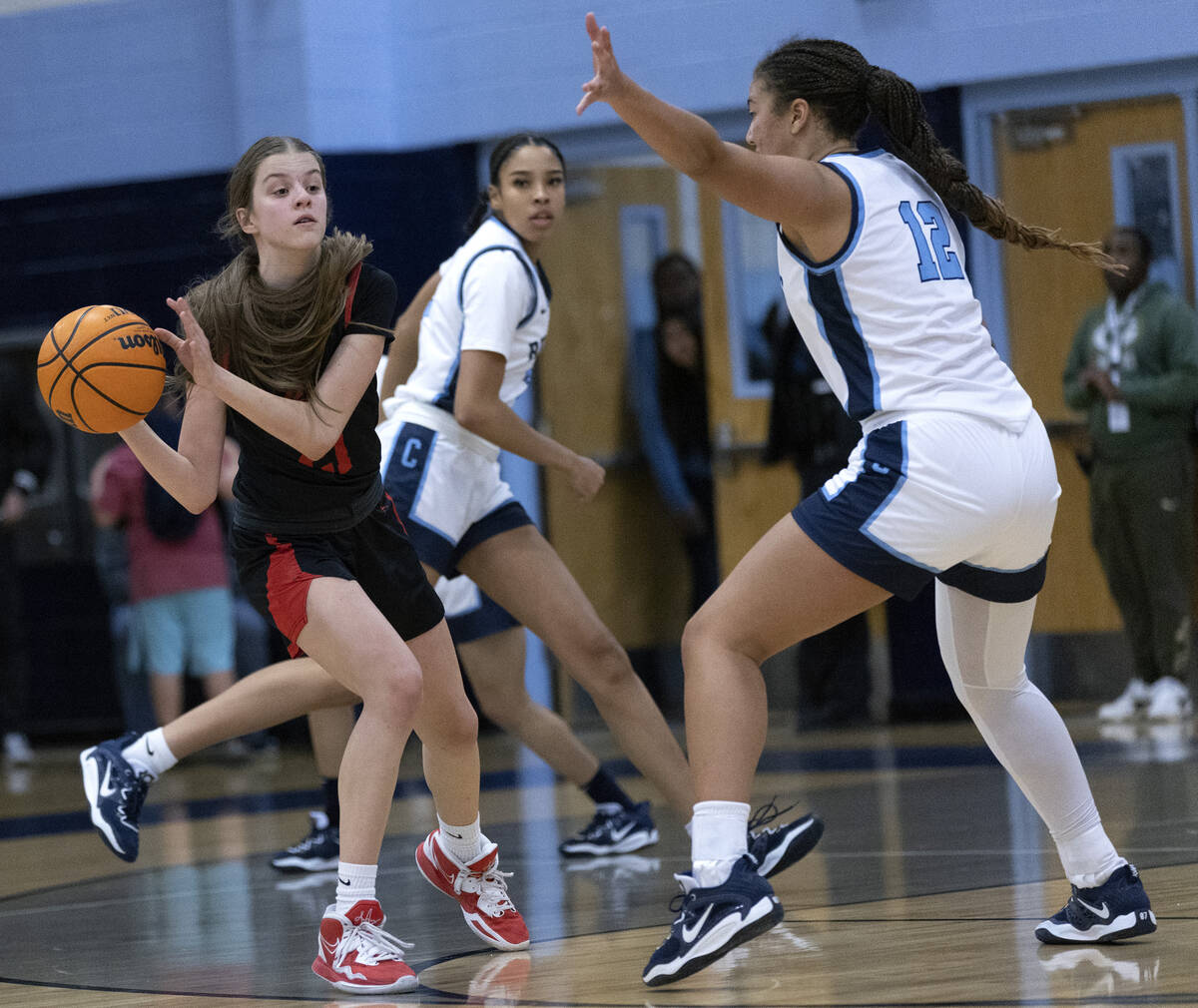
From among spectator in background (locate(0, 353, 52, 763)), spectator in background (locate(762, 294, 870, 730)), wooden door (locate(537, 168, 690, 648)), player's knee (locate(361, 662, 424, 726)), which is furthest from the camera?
wooden door (locate(537, 168, 690, 648))

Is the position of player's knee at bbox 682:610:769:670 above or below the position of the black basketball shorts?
below

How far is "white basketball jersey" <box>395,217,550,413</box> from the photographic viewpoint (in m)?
4.88

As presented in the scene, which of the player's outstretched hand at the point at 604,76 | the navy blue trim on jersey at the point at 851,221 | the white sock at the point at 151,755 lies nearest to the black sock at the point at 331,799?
the white sock at the point at 151,755

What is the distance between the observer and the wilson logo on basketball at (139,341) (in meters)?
3.64

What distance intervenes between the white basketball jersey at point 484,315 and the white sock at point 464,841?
136 cm

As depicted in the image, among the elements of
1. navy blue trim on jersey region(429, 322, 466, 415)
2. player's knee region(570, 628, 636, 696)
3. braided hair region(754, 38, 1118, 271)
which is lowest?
player's knee region(570, 628, 636, 696)

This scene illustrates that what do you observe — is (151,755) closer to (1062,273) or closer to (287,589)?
(287,589)

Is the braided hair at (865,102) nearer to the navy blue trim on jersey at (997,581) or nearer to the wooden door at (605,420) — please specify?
the navy blue trim on jersey at (997,581)

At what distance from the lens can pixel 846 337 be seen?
3.44 m

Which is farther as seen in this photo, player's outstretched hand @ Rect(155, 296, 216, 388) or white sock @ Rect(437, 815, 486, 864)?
white sock @ Rect(437, 815, 486, 864)

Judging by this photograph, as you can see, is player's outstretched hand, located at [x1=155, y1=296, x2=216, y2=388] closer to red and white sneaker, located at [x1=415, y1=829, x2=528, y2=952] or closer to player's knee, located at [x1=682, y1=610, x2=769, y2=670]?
player's knee, located at [x1=682, y1=610, x2=769, y2=670]

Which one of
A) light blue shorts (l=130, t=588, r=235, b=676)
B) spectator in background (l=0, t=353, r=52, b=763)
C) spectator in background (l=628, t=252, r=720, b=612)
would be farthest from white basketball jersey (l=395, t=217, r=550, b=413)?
spectator in background (l=0, t=353, r=52, b=763)

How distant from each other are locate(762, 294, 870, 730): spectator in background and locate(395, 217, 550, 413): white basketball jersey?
→ 3490 mm

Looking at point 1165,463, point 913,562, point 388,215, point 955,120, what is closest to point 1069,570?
point 1165,463
